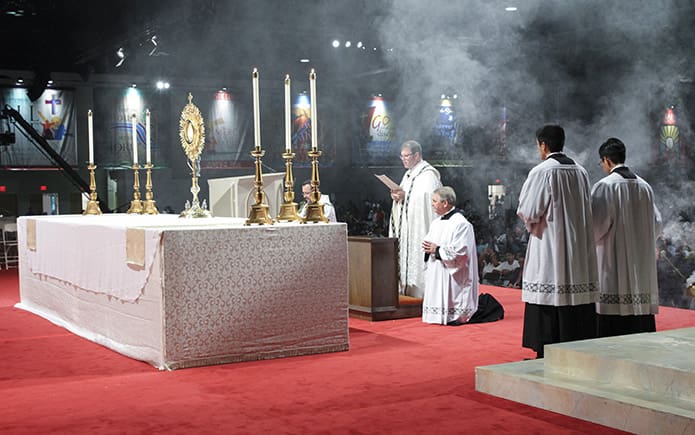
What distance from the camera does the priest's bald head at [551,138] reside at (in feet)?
17.6

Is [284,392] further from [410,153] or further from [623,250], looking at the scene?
[410,153]

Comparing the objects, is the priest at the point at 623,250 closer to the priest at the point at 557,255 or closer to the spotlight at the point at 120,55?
the priest at the point at 557,255

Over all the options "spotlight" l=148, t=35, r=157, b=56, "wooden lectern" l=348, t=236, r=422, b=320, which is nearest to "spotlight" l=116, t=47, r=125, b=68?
"spotlight" l=148, t=35, r=157, b=56

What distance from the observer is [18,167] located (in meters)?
16.5

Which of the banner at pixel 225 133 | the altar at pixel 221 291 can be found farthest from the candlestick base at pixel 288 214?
the banner at pixel 225 133

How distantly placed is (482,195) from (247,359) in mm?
9977

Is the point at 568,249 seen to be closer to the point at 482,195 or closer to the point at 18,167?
the point at 482,195

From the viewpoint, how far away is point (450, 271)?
721cm

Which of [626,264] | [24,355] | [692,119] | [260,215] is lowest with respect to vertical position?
[24,355]

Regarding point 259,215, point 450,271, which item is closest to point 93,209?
point 259,215

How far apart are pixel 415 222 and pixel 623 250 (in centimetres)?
270

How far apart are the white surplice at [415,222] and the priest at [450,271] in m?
0.63

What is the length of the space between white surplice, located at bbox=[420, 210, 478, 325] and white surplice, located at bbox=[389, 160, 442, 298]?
2.23 ft

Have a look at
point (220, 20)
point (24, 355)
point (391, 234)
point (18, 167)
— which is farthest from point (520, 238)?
point (18, 167)
